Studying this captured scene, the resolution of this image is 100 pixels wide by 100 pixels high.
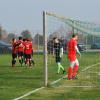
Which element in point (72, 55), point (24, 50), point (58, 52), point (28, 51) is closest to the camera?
point (72, 55)

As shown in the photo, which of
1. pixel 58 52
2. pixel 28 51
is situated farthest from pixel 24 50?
pixel 58 52

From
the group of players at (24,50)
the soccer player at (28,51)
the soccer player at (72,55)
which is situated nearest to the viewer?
the soccer player at (72,55)

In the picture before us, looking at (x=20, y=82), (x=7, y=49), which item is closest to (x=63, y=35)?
(x=20, y=82)

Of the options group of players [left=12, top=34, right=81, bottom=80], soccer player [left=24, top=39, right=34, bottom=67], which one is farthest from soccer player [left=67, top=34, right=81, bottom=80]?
soccer player [left=24, top=39, right=34, bottom=67]

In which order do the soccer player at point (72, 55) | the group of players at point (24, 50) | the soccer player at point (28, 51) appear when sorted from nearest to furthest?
the soccer player at point (72, 55), the soccer player at point (28, 51), the group of players at point (24, 50)

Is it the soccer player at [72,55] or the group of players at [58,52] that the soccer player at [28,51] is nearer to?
the group of players at [58,52]

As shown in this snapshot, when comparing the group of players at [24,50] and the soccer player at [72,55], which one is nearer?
the soccer player at [72,55]

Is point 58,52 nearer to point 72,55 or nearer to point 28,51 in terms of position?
point 72,55

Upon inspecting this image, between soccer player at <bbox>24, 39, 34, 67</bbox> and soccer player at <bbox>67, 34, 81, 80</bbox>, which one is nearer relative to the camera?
soccer player at <bbox>67, 34, 81, 80</bbox>

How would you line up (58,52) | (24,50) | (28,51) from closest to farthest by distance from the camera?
(58,52), (28,51), (24,50)

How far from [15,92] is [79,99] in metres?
2.66

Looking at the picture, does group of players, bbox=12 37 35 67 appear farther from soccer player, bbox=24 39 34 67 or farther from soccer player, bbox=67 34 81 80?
soccer player, bbox=67 34 81 80

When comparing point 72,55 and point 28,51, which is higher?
point 28,51

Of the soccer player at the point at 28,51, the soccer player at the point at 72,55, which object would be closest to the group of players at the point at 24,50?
the soccer player at the point at 28,51
